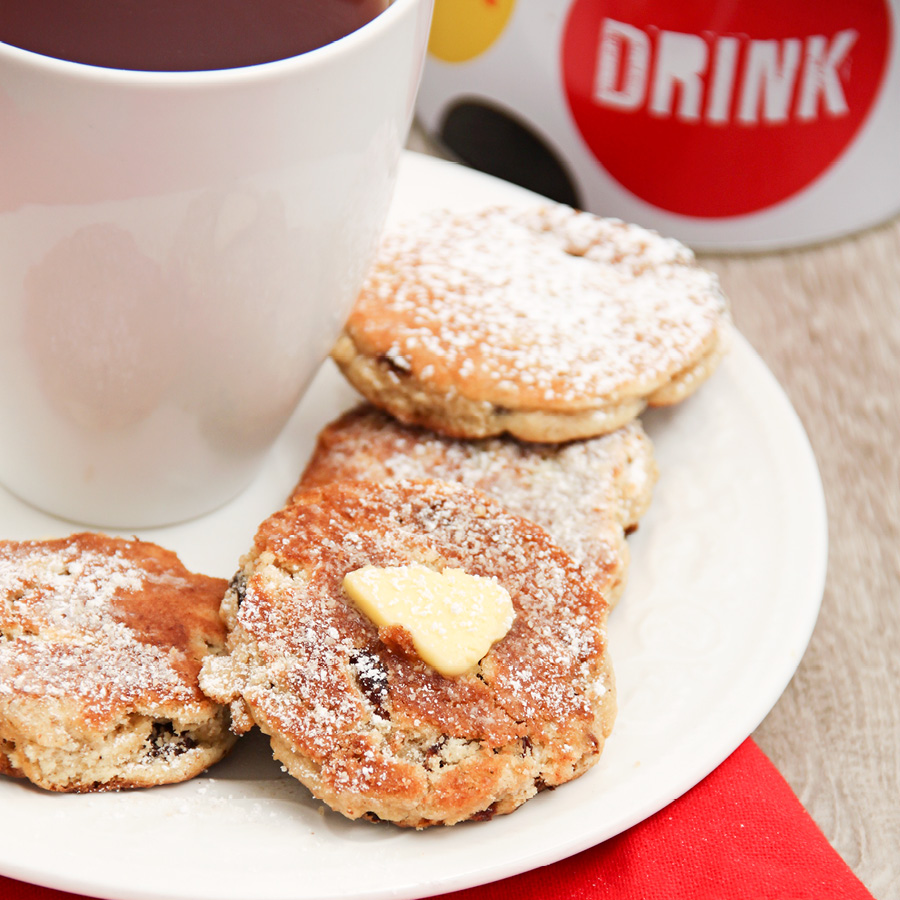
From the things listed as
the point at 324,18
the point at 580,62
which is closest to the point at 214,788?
the point at 324,18

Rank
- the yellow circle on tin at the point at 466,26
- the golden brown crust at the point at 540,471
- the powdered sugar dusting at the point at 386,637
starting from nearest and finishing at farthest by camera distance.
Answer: the powdered sugar dusting at the point at 386,637
the golden brown crust at the point at 540,471
the yellow circle on tin at the point at 466,26

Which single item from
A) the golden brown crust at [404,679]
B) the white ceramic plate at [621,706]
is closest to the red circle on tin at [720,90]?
the white ceramic plate at [621,706]

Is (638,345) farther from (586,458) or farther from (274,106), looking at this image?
(274,106)

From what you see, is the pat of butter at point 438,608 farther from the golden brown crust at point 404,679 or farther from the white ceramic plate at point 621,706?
the white ceramic plate at point 621,706

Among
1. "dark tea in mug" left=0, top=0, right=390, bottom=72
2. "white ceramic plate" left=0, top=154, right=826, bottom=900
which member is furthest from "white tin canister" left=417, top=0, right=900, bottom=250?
"dark tea in mug" left=0, top=0, right=390, bottom=72

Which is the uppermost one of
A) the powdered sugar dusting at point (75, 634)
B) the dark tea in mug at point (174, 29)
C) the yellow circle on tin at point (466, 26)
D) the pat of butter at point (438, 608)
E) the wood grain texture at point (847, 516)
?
the dark tea in mug at point (174, 29)
